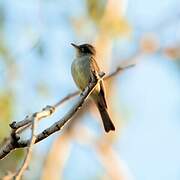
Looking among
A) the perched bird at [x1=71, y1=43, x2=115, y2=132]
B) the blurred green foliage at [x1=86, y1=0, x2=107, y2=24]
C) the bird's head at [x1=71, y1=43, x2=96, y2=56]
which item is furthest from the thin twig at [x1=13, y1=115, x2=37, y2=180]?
the blurred green foliage at [x1=86, y1=0, x2=107, y2=24]

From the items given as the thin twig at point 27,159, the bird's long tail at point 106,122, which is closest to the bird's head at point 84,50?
the bird's long tail at point 106,122

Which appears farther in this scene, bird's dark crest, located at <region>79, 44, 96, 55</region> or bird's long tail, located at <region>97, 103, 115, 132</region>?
bird's dark crest, located at <region>79, 44, 96, 55</region>

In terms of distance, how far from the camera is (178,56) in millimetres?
10305

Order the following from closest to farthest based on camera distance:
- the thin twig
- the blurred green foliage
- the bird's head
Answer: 1. the thin twig
2. the bird's head
3. the blurred green foliage

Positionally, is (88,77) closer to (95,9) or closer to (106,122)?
(106,122)

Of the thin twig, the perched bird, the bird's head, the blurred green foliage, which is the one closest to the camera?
the thin twig

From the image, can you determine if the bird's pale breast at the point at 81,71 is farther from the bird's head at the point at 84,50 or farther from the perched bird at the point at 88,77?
the bird's head at the point at 84,50

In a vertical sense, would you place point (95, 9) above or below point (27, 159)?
above

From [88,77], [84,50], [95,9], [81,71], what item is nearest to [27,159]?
[88,77]

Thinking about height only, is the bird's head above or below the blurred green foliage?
below

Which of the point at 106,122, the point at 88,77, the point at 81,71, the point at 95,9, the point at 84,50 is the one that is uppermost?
the point at 95,9

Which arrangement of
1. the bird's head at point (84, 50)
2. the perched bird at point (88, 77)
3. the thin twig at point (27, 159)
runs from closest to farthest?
1. the thin twig at point (27, 159)
2. the perched bird at point (88, 77)
3. the bird's head at point (84, 50)

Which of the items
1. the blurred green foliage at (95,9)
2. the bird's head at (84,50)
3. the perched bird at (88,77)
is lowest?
the perched bird at (88,77)

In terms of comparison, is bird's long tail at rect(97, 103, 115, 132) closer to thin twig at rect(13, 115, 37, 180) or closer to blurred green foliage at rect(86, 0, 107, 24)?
thin twig at rect(13, 115, 37, 180)
